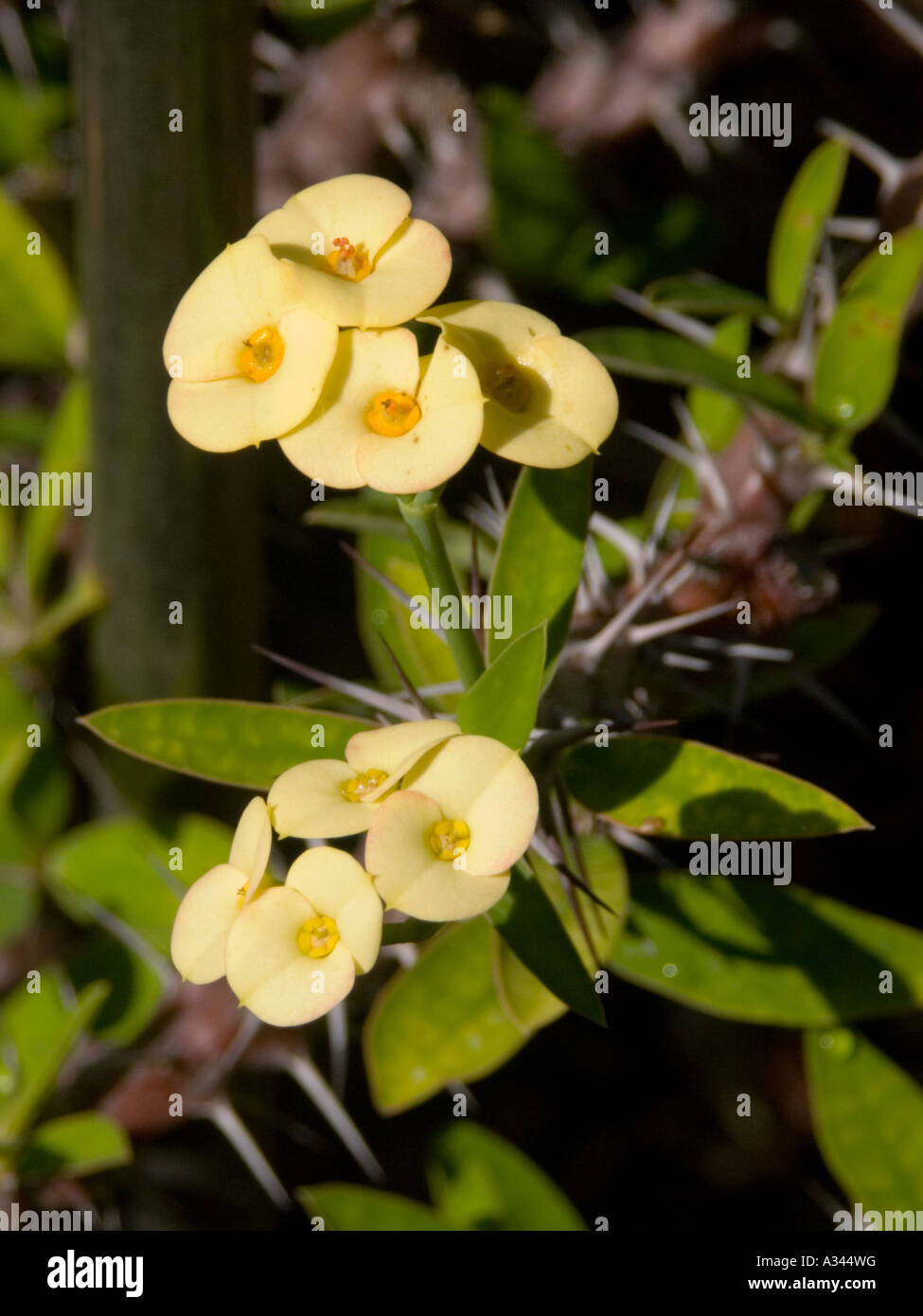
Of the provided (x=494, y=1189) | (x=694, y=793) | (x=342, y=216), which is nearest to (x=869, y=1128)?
(x=494, y=1189)

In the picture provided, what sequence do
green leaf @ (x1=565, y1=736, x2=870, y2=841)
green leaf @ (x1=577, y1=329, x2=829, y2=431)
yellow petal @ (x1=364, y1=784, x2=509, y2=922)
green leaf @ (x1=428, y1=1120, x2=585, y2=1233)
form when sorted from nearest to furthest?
yellow petal @ (x1=364, y1=784, x2=509, y2=922) < green leaf @ (x1=565, y1=736, x2=870, y2=841) < green leaf @ (x1=577, y1=329, x2=829, y2=431) < green leaf @ (x1=428, y1=1120, x2=585, y2=1233)

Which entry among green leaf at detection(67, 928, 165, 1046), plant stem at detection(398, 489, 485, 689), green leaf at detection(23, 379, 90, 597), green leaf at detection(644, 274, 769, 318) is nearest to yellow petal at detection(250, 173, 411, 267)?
plant stem at detection(398, 489, 485, 689)

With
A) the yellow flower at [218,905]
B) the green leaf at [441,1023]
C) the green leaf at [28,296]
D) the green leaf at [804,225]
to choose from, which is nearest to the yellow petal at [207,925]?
the yellow flower at [218,905]

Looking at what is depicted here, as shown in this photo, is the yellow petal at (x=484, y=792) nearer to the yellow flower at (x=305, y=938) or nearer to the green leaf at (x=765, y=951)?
the yellow flower at (x=305, y=938)

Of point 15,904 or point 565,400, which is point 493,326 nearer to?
point 565,400

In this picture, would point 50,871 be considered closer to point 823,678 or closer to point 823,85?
point 823,678

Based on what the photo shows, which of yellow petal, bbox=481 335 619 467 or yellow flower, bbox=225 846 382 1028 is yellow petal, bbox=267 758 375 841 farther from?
yellow petal, bbox=481 335 619 467
